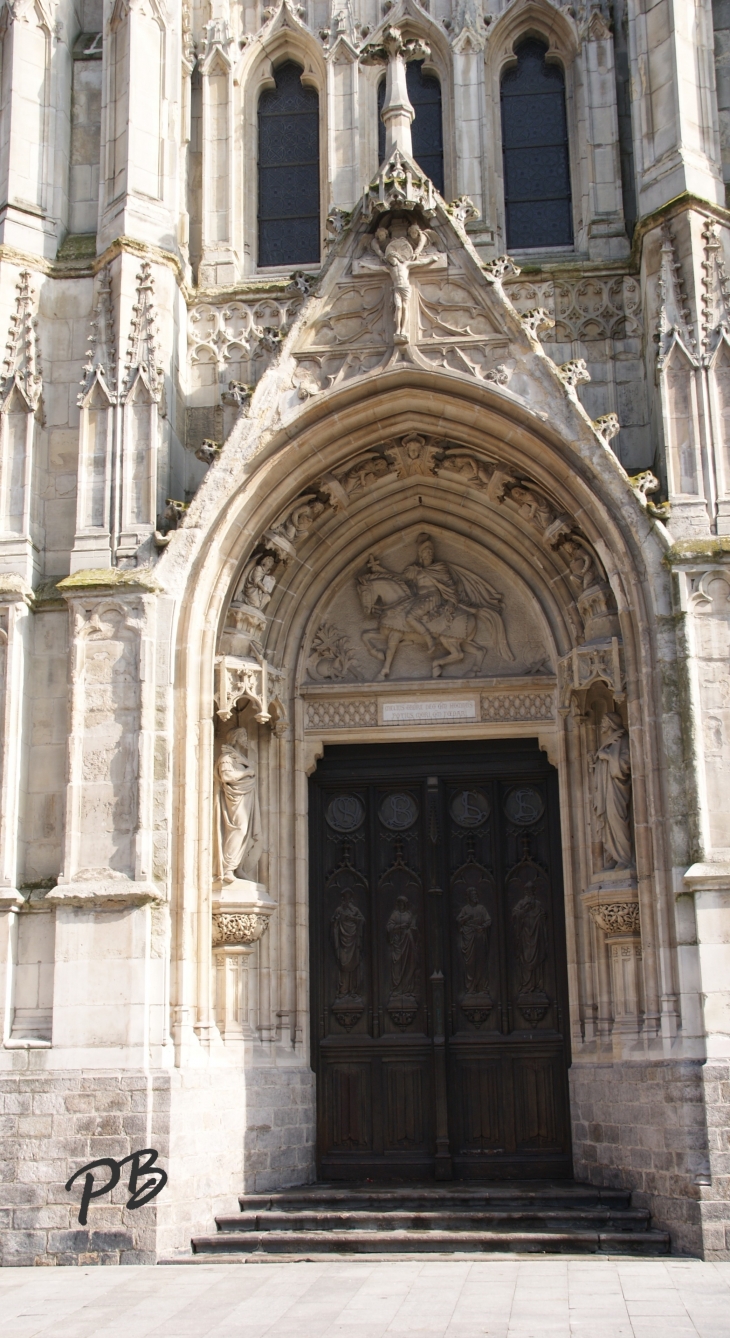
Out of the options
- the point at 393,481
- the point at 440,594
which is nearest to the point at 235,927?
the point at 440,594

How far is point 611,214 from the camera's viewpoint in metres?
13.7

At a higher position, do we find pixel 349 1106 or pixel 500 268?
pixel 500 268

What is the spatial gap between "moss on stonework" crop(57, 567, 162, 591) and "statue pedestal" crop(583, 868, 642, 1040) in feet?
14.3

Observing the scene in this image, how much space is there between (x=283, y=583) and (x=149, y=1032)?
13.9 feet

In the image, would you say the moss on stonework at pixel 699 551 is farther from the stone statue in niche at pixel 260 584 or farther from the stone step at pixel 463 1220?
the stone step at pixel 463 1220

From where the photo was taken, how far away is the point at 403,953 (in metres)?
13.1

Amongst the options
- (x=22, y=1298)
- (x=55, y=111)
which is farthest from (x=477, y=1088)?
(x=55, y=111)

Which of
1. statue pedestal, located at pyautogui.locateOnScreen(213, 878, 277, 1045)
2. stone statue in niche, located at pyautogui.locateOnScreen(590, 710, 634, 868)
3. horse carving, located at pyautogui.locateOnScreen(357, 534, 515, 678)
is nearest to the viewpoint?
stone statue in niche, located at pyautogui.locateOnScreen(590, 710, 634, 868)

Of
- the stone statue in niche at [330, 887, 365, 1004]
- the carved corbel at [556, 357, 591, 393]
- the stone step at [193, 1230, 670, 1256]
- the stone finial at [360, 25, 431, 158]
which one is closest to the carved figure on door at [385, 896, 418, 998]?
the stone statue in niche at [330, 887, 365, 1004]

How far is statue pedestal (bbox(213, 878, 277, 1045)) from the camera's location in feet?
39.8

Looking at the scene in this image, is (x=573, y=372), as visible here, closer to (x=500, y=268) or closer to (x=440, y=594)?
(x=500, y=268)

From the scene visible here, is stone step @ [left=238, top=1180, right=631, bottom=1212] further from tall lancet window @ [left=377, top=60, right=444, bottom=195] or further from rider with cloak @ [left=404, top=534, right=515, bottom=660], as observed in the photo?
tall lancet window @ [left=377, top=60, right=444, bottom=195]

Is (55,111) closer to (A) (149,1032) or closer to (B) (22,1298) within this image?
(A) (149,1032)

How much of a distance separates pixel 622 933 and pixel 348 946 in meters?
2.64
